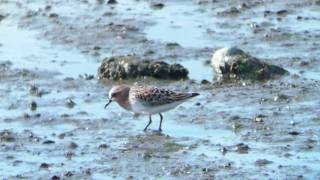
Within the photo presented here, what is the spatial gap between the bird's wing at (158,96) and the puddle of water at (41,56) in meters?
2.57

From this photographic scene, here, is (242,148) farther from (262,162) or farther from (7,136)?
(7,136)

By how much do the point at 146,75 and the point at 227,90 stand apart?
52.7 inches

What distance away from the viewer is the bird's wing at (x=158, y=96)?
15555 millimetres

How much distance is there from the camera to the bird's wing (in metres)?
15.6

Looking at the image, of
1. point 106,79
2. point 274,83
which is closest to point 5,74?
point 106,79

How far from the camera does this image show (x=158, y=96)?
616 inches

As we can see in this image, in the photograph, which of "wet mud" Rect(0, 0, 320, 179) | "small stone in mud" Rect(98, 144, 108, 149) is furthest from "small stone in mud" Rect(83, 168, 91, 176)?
"small stone in mud" Rect(98, 144, 108, 149)

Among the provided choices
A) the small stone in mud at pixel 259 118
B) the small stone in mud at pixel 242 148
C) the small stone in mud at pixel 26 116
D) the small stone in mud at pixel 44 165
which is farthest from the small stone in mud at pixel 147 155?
the small stone in mud at pixel 26 116

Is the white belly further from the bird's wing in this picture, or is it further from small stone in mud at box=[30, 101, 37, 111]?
small stone in mud at box=[30, 101, 37, 111]

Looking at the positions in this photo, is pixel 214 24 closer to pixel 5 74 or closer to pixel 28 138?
pixel 5 74

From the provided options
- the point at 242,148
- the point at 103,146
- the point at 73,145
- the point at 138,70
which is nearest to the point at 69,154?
the point at 73,145

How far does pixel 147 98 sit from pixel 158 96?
5.6 inches

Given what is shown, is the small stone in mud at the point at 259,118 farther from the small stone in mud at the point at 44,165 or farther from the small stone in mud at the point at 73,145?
the small stone in mud at the point at 44,165

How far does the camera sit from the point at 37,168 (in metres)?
13.6
